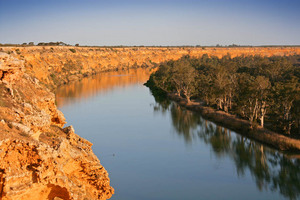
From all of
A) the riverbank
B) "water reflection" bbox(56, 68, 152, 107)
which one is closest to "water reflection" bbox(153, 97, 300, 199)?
the riverbank

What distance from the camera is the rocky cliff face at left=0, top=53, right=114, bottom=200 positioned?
6989mm

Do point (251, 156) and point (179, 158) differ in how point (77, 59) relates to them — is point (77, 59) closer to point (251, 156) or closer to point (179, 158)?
point (179, 158)

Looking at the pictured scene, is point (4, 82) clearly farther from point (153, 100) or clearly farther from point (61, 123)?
point (153, 100)

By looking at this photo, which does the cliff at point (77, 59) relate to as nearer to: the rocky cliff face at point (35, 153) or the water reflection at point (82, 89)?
the water reflection at point (82, 89)

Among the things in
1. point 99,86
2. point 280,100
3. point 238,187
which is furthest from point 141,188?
point 99,86

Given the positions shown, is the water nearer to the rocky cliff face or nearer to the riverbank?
the riverbank

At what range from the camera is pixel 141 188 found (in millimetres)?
15398

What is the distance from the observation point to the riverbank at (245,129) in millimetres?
19359

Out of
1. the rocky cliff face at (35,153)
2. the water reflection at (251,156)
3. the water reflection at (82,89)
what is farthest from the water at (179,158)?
the water reflection at (82,89)

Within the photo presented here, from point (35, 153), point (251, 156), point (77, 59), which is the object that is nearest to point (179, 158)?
point (251, 156)

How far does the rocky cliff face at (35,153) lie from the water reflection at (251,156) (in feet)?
30.3

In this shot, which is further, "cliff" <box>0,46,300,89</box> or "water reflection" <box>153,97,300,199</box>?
"cliff" <box>0,46,300,89</box>

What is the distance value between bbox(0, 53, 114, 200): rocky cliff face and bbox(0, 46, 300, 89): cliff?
15192 millimetres

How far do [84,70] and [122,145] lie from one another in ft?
157
